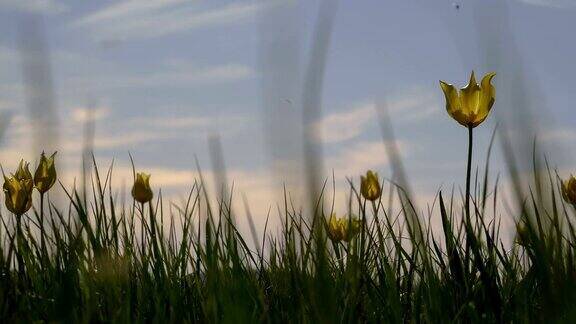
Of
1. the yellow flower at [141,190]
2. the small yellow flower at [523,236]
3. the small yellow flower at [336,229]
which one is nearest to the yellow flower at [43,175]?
the yellow flower at [141,190]

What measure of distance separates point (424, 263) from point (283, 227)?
592mm

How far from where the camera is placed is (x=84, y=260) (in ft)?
9.94

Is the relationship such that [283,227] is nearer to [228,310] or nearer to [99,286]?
[99,286]

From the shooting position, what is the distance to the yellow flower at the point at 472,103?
105 inches

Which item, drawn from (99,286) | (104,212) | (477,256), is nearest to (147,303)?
(99,286)

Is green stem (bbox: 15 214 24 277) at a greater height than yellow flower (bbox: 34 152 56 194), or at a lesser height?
lesser

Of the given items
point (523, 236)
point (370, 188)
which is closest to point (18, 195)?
point (370, 188)

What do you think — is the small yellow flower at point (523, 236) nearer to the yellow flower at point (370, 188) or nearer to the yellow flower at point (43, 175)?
the yellow flower at point (370, 188)

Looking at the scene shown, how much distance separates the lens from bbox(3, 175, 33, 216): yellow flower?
2.95 meters

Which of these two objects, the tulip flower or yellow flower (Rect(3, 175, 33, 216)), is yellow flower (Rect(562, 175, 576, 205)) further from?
yellow flower (Rect(3, 175, 33, 216))

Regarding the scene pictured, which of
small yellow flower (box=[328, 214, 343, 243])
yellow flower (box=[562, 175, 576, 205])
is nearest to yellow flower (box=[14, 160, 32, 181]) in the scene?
small yellow flower (box=[328, 214, 343, 243])

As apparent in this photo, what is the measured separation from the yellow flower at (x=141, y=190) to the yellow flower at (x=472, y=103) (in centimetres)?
141

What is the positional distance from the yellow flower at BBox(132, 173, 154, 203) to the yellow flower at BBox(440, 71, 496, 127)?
4.63 ft

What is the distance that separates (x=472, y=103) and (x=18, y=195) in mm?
1650
